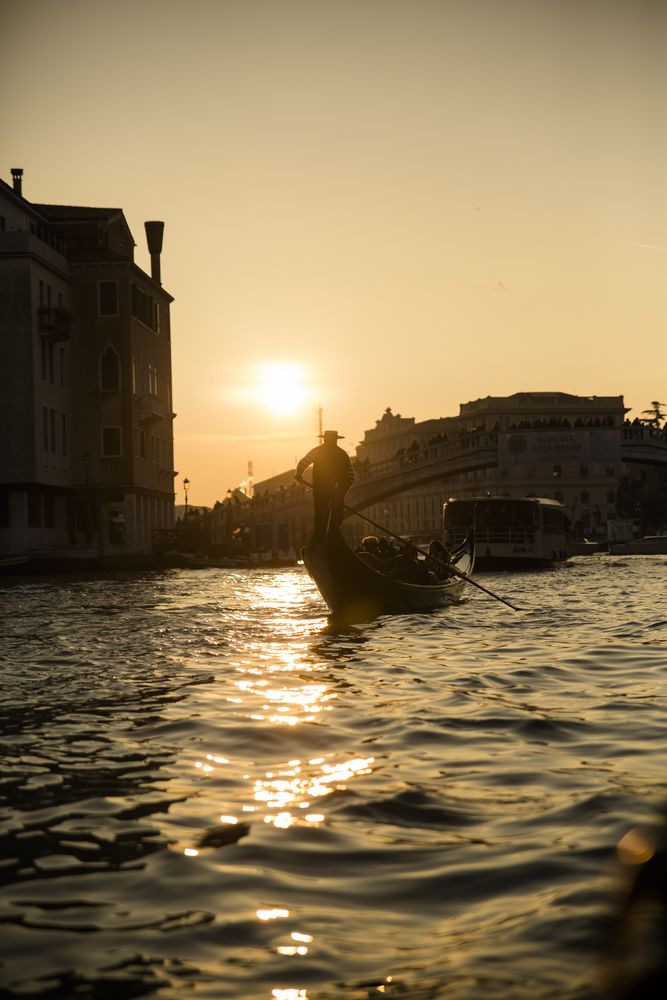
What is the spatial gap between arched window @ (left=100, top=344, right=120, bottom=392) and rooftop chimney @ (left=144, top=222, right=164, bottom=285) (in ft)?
22.5

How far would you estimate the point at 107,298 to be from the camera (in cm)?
3531

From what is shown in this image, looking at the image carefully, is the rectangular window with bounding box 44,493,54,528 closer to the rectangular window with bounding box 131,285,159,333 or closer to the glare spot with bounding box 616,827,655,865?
the rectangular window with bounding box 131,285,159,333

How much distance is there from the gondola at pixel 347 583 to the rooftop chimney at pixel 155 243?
29481mm

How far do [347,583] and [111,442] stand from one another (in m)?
23.1

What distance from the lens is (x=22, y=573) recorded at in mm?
28734

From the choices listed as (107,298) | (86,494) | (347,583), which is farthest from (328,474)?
(107,298)

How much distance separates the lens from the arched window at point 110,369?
35188mm

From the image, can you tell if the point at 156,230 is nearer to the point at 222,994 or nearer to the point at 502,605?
the point at 502,605

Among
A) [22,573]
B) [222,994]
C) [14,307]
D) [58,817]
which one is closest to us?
[222,994]

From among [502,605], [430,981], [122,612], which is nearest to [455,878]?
[430,981]

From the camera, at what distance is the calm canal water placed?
2.60 meters

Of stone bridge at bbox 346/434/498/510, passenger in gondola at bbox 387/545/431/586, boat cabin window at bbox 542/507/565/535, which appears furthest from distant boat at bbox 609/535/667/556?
passenger in gondola at bbox 387/545/431/586

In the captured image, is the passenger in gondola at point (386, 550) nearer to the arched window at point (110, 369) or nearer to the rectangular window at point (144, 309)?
the arched window at point (110, 369)

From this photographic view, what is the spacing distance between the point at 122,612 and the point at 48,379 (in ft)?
60.6
